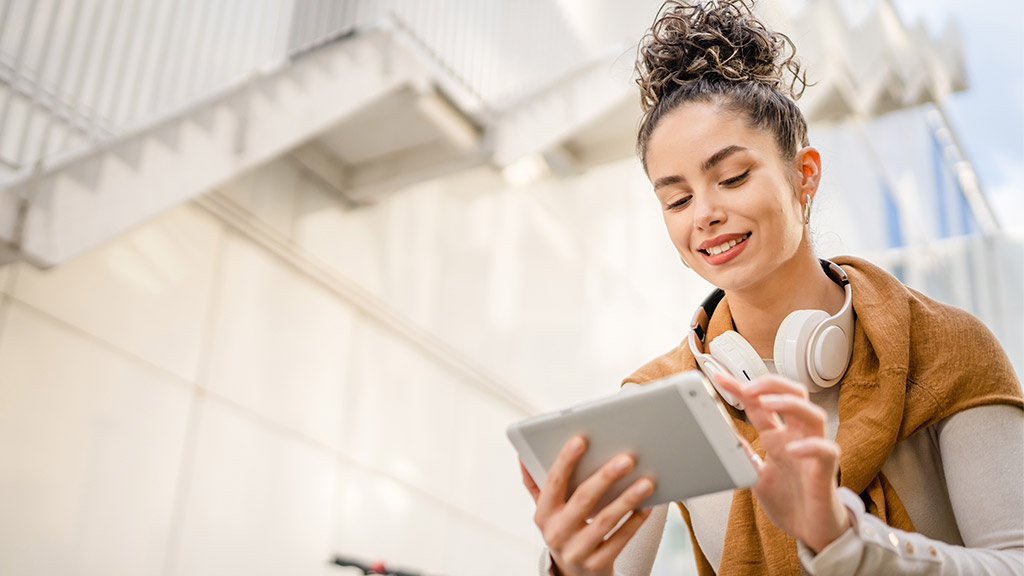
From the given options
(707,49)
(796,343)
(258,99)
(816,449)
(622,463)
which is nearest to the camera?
(816,449)

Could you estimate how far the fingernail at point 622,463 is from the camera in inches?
46.2

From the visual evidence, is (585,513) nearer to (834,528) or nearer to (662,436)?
(662,436)

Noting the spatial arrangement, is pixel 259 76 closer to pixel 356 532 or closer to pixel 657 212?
pixel 356 532

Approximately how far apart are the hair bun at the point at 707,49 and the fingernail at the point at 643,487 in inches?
28.8

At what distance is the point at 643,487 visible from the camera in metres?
1.19

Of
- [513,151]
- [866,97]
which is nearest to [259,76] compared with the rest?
[513,151]

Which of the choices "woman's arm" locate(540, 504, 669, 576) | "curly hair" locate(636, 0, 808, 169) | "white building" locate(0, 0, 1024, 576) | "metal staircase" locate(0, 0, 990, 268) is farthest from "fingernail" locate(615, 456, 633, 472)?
"metal staircase" locate(0, 0, 990, 268)

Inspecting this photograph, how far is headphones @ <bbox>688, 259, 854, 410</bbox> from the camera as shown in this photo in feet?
4.55

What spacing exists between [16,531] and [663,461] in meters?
3.09

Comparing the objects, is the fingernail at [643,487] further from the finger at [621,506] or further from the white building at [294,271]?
the white building at [294,271]

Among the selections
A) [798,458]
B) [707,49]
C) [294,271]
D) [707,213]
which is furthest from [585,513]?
[294,271]

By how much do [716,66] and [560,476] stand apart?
79cm

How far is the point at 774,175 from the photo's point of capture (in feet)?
4.76

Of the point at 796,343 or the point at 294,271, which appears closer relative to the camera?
the point at 796,343
